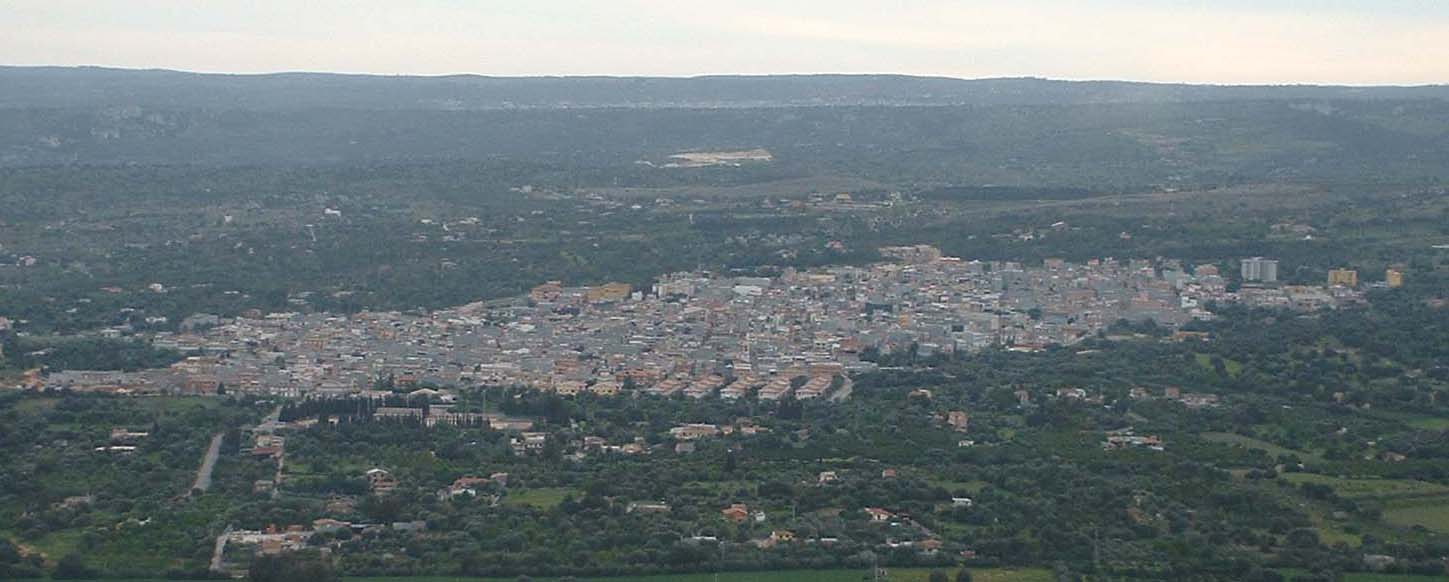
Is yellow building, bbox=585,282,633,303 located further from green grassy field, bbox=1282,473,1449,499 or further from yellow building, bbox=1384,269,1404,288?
green grassy field, bbox=1282,473,1449,499

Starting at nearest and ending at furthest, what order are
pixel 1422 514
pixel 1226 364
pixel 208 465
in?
1. pixel 1422 514
2. pixel 208 465
3. pixel 1226 364

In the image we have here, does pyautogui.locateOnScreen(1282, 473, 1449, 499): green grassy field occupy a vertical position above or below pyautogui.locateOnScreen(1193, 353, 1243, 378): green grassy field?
above

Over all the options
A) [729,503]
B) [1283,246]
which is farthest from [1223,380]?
[1283,246]

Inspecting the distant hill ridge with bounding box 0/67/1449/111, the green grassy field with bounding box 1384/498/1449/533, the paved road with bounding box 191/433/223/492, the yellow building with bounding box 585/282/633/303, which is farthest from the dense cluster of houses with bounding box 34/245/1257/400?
the distant hill ridge with bounding box 0/67/1449/111

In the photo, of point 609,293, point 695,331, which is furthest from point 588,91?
point 695,331

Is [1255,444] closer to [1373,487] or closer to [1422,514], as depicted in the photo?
[1373,487]

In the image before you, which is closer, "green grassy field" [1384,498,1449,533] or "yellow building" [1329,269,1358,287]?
"green grassy field" [1384,498,1449,533]
